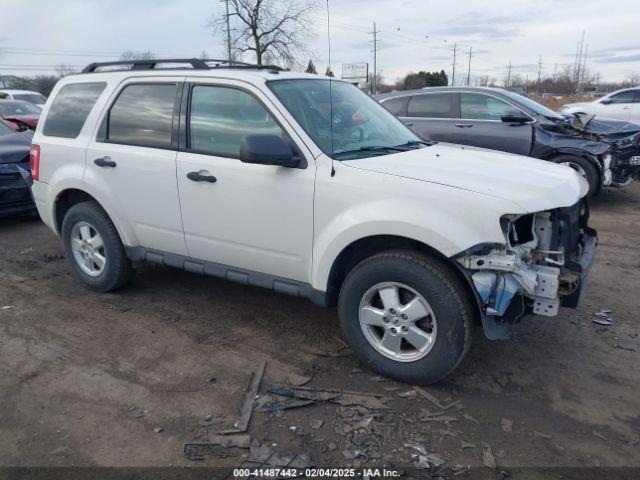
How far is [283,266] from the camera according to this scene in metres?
3.96

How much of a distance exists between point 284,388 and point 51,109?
11.9 feet

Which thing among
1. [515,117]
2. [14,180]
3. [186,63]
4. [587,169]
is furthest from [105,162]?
[587,169]

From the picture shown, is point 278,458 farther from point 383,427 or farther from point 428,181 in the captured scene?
point 428,181

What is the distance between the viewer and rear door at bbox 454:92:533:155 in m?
8.48

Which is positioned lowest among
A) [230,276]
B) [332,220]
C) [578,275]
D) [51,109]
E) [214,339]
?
[214,339]

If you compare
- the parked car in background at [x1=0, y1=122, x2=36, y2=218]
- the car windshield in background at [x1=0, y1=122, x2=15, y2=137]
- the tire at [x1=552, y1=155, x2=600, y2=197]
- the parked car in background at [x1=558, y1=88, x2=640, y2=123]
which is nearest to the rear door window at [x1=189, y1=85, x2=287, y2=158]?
the parked car in background at [x1=0, y1=122, x2=36, y2=218]

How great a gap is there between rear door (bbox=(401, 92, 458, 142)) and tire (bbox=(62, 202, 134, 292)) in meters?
5.53

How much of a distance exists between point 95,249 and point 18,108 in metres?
11.4

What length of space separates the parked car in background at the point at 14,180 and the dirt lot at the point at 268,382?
2657 millimetres

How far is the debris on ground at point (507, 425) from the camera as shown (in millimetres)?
3145

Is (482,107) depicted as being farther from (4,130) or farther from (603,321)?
(4,130)

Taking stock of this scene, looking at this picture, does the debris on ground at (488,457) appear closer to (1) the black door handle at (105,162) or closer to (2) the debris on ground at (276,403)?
(2) the debris on ground at (276,403)

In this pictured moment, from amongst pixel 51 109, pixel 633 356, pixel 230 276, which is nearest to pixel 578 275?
pixel 633 356

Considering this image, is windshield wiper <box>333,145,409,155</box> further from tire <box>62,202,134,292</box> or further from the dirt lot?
tire <box>62,202,134,292</box>
